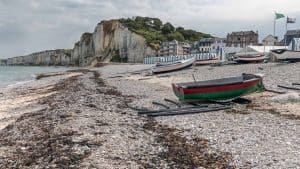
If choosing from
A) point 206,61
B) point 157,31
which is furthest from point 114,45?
point 206,61

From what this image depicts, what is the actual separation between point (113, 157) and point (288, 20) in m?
66.3

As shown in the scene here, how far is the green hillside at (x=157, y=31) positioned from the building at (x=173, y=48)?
6.55 metres

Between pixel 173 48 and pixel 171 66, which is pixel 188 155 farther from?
pixel 173 48

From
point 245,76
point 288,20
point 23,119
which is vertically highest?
point 288,20

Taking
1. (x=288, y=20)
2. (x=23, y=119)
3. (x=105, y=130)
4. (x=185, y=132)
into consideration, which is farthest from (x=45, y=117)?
(x=288, y=20)

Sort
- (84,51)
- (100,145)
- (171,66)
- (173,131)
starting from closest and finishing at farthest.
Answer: (100,145)
(173,131)
(171,66)
(84,51)

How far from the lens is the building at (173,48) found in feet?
376

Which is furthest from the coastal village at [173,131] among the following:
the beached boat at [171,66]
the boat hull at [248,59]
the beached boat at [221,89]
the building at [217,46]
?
the building at [217,46]

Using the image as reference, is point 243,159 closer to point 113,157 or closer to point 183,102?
point 113,157

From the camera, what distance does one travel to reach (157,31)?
151 meters

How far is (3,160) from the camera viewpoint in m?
10.6

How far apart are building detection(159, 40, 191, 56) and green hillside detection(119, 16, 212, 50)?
6.55 meters

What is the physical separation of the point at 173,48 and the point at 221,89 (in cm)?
9542

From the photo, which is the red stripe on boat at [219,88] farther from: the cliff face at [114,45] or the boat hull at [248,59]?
the cliff face at [114,45]
